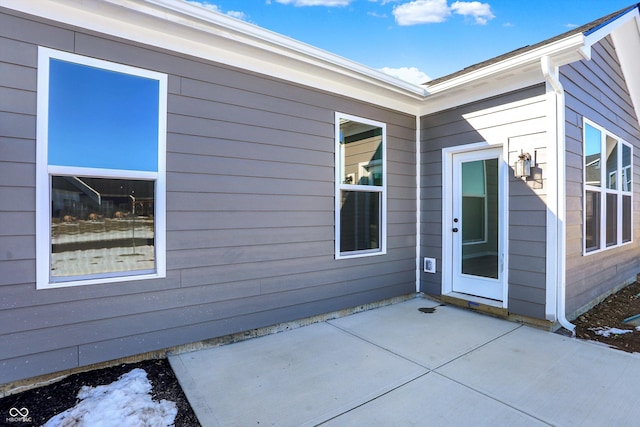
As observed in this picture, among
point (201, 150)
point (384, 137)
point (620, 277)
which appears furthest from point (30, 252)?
point (620, 277)

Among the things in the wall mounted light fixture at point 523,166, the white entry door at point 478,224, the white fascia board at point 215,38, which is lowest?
the white entry door at point 478,224

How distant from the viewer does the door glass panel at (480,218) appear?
390 centimetres

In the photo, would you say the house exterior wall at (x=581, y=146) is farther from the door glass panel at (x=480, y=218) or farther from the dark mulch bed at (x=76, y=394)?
the dark mulch bed at (x=76, y=394)

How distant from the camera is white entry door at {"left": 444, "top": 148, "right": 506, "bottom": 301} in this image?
383cm

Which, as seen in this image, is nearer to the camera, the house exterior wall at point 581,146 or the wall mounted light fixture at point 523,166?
the wall mounted light fixture at point 523,166

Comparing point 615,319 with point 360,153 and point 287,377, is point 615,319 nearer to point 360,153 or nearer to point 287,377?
point 360,153

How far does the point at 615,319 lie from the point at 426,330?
2.43 metres

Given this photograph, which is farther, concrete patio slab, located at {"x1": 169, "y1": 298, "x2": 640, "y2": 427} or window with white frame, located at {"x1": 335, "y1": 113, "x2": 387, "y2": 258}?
window with white frame, located at {"x1": 335, "y1": 113, "x2": 387, "y2": 258}

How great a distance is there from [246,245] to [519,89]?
11.2ft

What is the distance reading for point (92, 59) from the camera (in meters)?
2.44

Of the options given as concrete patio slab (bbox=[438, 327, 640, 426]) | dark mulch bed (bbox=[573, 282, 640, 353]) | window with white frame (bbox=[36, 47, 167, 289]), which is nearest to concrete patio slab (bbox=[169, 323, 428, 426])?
concrete patio slab (bbox=[438, 327, 640, 426])

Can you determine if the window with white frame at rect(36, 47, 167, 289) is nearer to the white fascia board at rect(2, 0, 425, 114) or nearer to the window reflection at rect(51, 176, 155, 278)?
the window reflection at rect(51, 176, 155, 278)

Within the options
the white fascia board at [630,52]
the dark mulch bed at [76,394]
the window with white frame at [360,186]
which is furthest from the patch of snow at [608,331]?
the white fascia board at [630,52]

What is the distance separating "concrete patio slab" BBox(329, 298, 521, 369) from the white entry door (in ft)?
1.37
